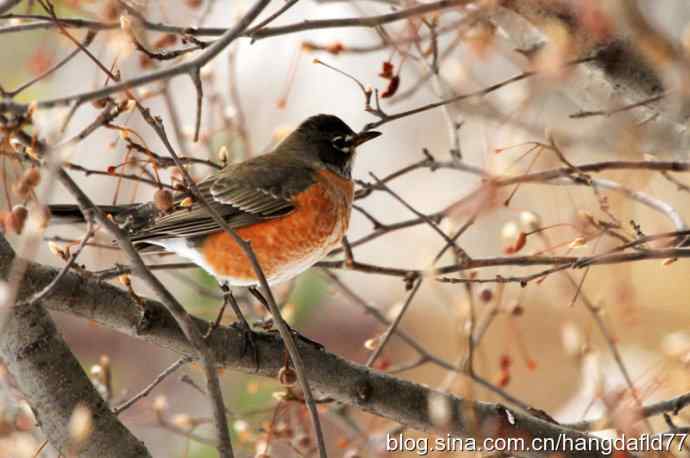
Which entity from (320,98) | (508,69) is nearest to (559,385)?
(508,69)

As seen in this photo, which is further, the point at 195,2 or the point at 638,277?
the point at 638,277

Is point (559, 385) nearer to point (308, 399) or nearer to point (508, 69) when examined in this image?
point (508, 69)

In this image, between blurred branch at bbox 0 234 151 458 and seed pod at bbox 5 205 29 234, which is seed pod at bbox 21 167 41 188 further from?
blurred branch at bbox 0 234 151 458

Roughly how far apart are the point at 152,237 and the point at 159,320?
72 centimetres

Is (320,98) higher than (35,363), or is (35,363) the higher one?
(320,98)

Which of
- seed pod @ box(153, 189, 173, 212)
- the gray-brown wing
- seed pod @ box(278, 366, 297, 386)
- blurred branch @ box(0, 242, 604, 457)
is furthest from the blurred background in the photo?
seed pod @ box(153, 189, 173, 212)

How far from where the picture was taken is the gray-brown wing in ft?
9.55

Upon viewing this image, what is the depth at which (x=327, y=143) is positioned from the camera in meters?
3.59

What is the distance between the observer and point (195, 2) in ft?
8.06

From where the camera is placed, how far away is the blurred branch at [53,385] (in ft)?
7.09

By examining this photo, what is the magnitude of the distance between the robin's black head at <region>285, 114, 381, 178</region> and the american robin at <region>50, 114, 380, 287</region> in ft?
0.33

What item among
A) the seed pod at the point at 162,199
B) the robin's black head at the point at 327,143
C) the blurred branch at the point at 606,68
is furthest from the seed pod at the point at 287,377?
the robin's black head at the point at 327,143

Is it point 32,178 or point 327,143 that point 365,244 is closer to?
point 327,143

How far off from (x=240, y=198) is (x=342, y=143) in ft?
1.94
